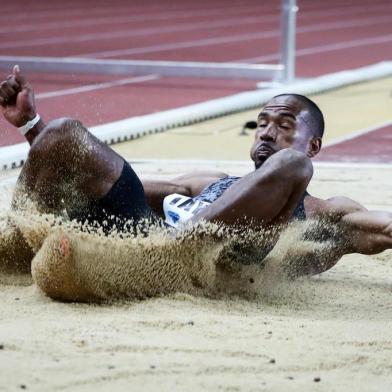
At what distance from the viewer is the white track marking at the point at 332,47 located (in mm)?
11242

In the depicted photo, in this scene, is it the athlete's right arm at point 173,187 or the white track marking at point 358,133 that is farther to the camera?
the white track marking at point 358,133

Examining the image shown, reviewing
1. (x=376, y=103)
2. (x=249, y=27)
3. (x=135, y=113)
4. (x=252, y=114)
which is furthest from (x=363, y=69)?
(x=249, y=27)

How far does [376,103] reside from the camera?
28.2ft

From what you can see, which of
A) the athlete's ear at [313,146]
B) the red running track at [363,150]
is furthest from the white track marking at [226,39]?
the athlete's ear at [313,146]

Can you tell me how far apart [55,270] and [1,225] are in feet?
1.32

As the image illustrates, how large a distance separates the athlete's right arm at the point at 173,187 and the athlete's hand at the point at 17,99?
1.94 feet

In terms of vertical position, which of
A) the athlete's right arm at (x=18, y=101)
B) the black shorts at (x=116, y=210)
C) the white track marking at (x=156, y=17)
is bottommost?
the white track marking at (x=156, y=17)

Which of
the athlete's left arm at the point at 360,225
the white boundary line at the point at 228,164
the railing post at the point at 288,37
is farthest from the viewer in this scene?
the railing post at the point at 288,37

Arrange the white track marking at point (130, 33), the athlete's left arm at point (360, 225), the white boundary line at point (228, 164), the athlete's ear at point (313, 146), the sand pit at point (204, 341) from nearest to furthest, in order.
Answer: the sand pit at point (204, 341), the athlete's left arm at point (360, 225), the athlete's ear at point (313, 146), the white boundary line at point (228, 164), the white track marking at point (130, 33)

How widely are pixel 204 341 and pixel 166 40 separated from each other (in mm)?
9831

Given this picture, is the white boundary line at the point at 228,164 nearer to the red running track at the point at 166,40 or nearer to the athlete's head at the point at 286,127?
the red running track at the point at 166,40

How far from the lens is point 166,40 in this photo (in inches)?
504

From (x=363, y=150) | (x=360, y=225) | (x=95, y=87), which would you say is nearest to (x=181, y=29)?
(x=95, y=87)

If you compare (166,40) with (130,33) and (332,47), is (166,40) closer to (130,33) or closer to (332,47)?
(130,33)
